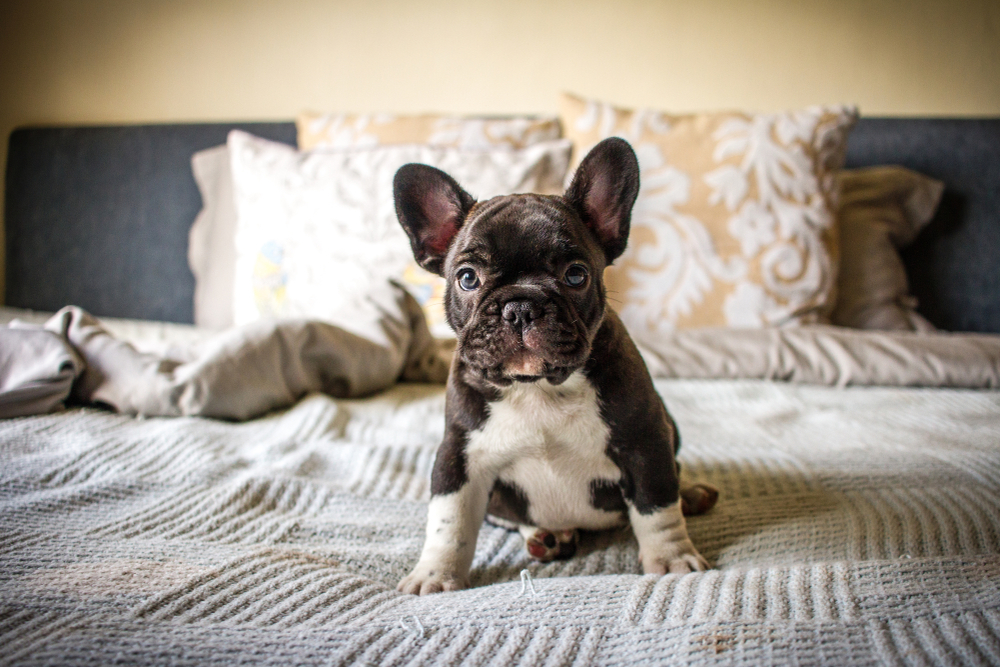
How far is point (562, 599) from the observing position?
659mm

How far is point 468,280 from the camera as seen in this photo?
2.77 feet

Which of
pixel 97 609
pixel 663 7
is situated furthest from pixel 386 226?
pixel 663 7

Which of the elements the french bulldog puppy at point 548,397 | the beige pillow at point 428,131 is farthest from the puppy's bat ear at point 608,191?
the beige pillow at point 428,131

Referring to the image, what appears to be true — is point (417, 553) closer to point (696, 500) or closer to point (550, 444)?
point (550, 444)

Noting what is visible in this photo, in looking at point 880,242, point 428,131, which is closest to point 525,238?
point 428,131

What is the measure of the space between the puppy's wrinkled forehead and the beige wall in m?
1.88

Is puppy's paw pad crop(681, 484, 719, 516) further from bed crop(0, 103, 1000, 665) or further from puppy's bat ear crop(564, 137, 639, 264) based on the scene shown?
puppy's bat ear crop(564, 137, 639, 264)

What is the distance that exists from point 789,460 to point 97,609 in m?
1.00

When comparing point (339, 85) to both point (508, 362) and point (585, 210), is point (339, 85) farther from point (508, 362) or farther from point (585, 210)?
point (508, 362)

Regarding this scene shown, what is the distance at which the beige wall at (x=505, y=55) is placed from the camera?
242cm

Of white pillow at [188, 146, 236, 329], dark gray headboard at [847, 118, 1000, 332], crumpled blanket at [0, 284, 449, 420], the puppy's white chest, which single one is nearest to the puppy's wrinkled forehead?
the puppy's white chest

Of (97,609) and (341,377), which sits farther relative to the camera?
(341,377)

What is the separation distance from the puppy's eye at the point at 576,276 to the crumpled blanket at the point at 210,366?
803 mm

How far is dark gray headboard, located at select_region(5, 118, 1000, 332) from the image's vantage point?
2281 millimetres
